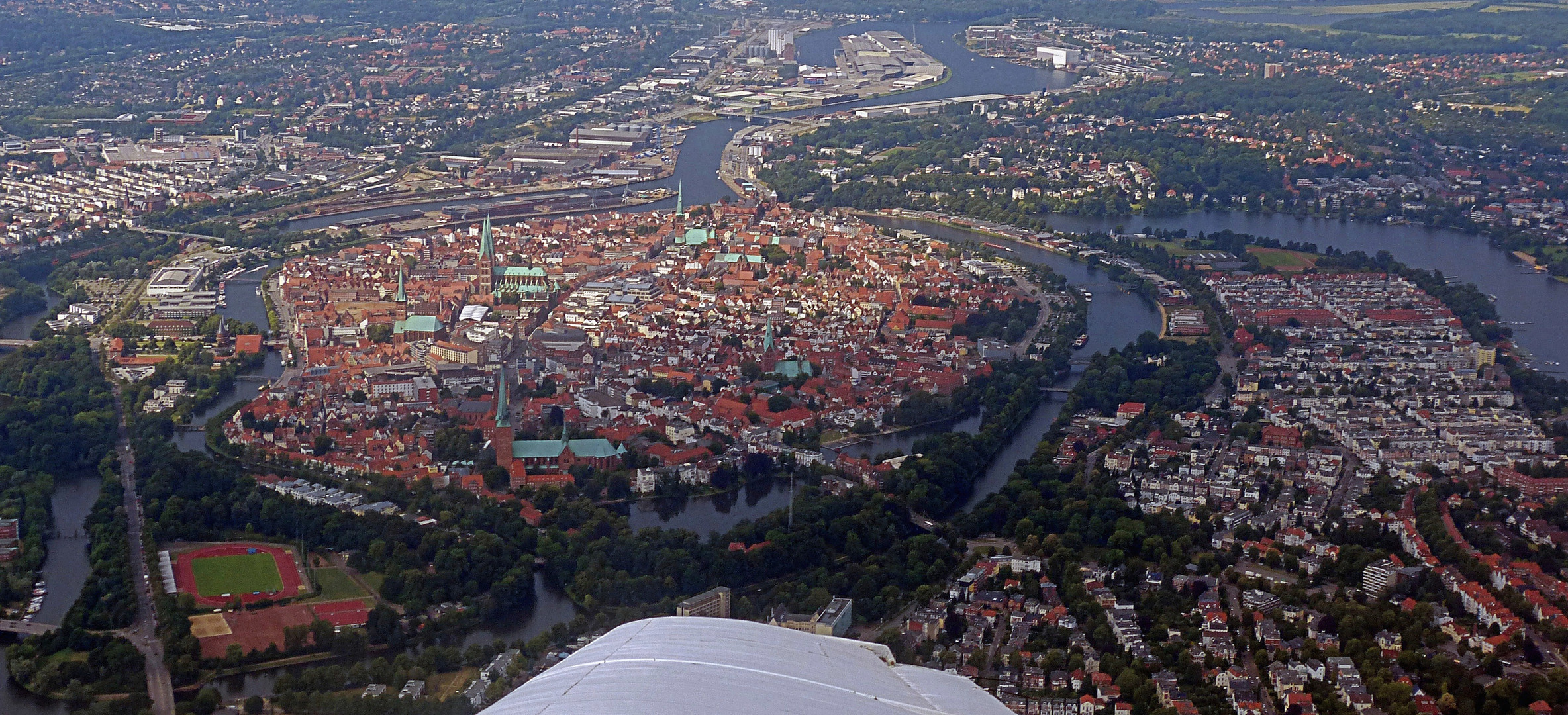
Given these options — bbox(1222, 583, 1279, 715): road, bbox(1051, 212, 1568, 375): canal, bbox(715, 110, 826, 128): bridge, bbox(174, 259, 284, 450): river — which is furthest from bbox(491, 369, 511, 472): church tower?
bbox(715, 110, 826, 128): bridge

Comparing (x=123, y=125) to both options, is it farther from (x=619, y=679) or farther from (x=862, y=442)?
(x=619, y=679)

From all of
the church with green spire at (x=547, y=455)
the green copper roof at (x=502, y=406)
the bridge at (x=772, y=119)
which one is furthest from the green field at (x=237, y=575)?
the bridge at (x=772, y=119)

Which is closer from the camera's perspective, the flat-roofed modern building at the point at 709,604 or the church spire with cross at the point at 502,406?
the flat-roofed modern building at the point at 709,604

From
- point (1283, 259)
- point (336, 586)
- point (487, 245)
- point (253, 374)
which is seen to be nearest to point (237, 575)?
point (336, 586)

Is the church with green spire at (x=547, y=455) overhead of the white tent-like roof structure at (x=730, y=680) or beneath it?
beneath

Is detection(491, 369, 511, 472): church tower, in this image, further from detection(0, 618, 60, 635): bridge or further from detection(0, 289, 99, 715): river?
detection(0, 618, 60, 635): bridge

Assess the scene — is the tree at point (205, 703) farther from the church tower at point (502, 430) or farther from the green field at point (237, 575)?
the church tower at point (502, 430)

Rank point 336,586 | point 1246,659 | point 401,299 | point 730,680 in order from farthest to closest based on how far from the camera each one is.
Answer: point 401,299 < point 336,586 < point 1246,659 < point 730,680

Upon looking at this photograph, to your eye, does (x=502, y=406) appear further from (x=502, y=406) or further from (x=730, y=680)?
(x=730, y=680)
